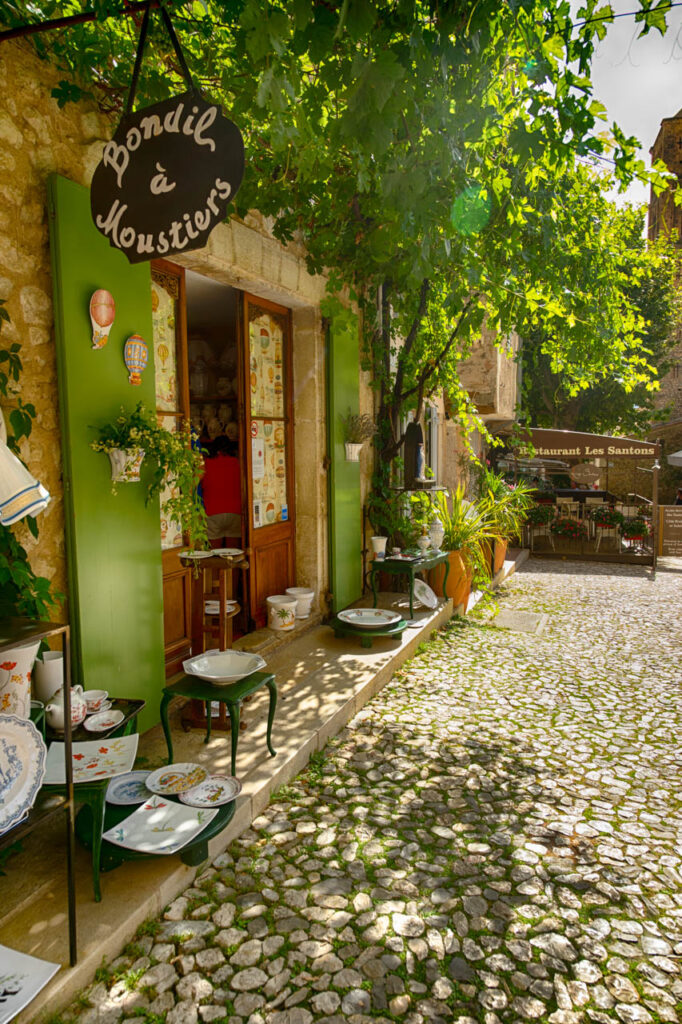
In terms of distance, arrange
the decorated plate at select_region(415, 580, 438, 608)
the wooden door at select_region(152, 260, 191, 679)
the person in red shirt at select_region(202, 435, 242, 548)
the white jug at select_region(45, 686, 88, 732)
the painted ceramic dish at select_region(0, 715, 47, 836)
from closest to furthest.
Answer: the painted ceramic dish at select_region(0, 715, 47, 836)
the white jug at select_region(45, 686, 88, 732)
the wooden door at select_region(152, 260, 191, 679)
the person in red shirt at select_region(202, 435, 242, 548)
the decorated plate at select_region(415, 580, 438, 608)

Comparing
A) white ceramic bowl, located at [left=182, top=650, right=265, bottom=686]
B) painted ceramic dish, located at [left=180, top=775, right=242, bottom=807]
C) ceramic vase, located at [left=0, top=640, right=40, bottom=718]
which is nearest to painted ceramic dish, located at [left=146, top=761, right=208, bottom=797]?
painted ceramic dish, located at [left=180, top=775, right=242, bottom=807]

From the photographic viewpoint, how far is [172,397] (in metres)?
4.17

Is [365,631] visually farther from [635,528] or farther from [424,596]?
[635,528]

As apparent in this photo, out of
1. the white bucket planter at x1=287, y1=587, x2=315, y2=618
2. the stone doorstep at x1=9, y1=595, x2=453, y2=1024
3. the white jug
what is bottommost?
the stone doorstep at x1=9, y1=595, x2=453, y2=1024

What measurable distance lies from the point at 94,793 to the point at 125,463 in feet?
4.93

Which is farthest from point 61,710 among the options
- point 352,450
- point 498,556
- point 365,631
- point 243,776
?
point 498,556

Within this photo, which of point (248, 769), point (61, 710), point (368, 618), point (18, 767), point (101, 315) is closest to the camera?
point (18, 767)

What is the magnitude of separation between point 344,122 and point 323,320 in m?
Result: 3.52

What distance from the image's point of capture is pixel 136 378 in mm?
3332

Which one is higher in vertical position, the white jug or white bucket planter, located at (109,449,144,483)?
white bucket planter, located at (109,449,144,483)

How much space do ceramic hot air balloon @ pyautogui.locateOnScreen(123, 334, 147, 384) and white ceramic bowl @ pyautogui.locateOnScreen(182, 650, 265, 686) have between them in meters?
1.51

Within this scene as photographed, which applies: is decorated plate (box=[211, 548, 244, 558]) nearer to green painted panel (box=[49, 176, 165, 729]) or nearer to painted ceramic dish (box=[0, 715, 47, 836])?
green painted panel (box=[49, 176, 165, 729])

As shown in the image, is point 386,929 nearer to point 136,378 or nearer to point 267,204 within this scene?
point 136,378

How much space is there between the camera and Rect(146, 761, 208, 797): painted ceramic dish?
106 inches
